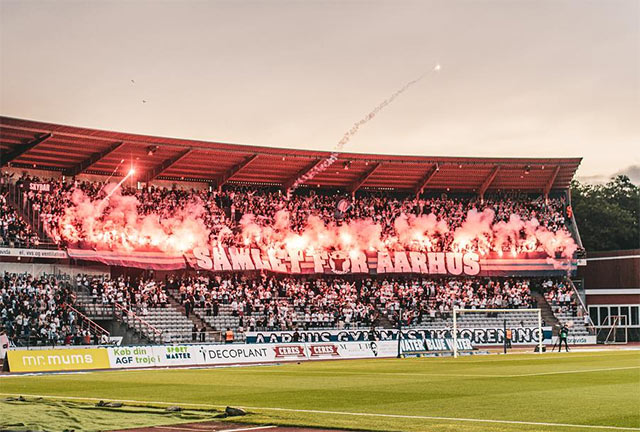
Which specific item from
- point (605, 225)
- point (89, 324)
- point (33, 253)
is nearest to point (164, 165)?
point (33, 253)

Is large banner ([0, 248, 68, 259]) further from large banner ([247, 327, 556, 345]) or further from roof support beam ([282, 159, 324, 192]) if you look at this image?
roof support beam ([282, 159, 324, 192])

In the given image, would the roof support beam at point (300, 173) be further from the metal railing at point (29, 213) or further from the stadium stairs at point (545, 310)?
the stadium stairs at point (545, 310)

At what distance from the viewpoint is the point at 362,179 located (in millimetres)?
67000

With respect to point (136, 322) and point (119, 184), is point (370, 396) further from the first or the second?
point (119, 184)

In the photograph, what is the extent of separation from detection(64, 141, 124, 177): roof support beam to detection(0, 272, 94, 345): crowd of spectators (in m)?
10.3

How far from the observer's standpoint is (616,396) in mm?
20984

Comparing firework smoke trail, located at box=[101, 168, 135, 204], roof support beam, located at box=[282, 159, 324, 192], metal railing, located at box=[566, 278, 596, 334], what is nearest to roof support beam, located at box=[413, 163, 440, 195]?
roof support beam, located at box=[282, 159, 324, 192]

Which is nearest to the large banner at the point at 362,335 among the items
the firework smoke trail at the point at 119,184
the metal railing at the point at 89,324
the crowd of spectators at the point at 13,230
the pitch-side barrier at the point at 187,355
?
the pitch-side barrier at the point at 187,355

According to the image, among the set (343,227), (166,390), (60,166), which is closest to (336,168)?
(343,227)

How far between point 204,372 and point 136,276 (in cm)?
2399

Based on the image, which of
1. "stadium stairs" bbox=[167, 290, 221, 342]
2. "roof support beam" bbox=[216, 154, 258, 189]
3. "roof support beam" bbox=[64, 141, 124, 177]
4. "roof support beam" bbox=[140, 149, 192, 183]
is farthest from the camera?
"roof support beam" bbox=[216, 154, 258, 189]

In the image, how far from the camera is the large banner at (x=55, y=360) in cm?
3603

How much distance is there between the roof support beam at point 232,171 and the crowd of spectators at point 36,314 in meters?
17.0

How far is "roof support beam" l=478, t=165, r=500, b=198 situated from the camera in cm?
6825
